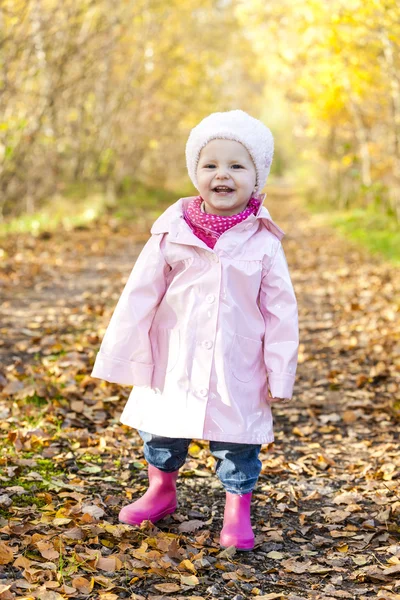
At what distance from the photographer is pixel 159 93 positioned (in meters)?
21.1

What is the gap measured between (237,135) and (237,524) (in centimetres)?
162

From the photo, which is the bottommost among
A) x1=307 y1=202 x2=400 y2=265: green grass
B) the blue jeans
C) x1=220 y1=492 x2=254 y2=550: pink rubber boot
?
x1=220 y1=492 x2=254 y2=550: pink rubber boot

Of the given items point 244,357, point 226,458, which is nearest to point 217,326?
point 244,357

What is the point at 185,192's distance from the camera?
26516mm

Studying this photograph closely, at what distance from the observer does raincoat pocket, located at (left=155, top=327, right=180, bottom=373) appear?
3.06 metres

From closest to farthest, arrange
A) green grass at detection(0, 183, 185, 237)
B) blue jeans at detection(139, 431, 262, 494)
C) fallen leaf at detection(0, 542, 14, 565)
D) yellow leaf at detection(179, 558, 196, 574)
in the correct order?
fallen leaf at detection(0, 542, 14, 565)
yellow leaf at detection(179, 558, 196, 574)
blue jeans at detection(139, 431, 262, 494)
green grass at detection(0, 183, 185, 237)

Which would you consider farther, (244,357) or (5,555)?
(244,357)

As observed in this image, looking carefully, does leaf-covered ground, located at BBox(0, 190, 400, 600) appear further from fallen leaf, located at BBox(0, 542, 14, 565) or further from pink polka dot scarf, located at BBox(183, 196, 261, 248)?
pink polka dot scarf, located at BBox(183, 196, 261, 248)

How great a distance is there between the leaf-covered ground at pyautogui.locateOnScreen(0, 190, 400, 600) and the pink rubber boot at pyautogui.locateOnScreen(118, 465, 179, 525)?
6cm

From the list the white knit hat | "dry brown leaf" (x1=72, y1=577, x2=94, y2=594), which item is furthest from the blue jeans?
the white knit hat

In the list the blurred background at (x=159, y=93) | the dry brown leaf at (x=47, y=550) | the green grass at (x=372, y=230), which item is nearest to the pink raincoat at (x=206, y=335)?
the dry brown leaf at (x=47, y=550)

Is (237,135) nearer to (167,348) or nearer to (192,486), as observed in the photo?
(167,348)

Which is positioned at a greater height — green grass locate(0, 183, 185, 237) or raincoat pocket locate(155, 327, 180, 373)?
green grass locate(0, 183, 185, 237)

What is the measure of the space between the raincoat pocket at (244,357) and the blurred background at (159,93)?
6600 mm
